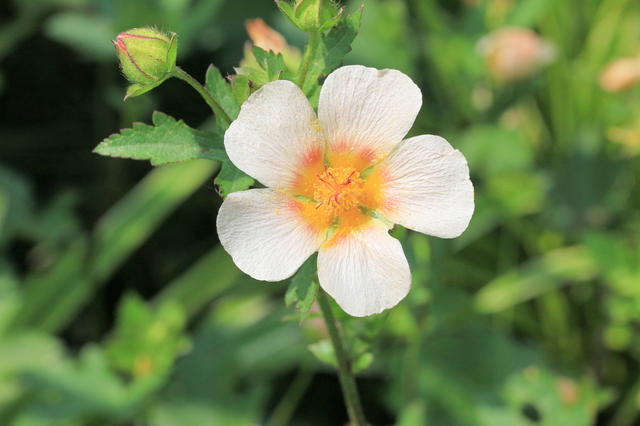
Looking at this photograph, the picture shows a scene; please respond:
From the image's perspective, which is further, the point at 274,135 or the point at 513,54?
the point at 513,54

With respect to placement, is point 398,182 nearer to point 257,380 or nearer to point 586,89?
point 257,380

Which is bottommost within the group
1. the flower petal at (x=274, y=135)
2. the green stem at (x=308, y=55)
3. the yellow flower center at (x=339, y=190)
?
the yellow flower center at (x=339, y=190)

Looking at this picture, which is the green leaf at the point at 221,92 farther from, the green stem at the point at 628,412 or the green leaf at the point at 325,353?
the green stem at the point at 628,412

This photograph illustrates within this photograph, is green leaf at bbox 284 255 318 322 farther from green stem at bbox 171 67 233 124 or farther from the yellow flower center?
green stem at bbox 171 67 233 124

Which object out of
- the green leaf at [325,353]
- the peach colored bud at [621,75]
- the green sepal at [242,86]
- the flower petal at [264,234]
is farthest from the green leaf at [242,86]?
the peach colored bud at [621,75]

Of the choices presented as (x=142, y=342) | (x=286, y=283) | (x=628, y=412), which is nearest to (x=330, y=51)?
(x=142, y=342)

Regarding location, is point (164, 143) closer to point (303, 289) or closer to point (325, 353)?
point (303, 289)
